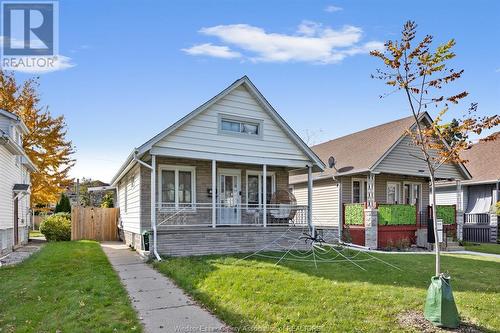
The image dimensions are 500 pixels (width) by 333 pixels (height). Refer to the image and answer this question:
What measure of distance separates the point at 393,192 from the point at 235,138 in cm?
1171

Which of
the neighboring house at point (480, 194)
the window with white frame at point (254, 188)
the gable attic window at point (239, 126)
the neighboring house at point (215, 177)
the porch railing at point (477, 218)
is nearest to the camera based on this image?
the neighboring house at point (215, 177)

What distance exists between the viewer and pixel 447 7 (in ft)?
38.8

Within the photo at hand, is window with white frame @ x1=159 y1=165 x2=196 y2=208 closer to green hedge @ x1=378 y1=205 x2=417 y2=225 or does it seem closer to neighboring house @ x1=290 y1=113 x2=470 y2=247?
neighboring house @ x1=290 y1=113 x2=470 y2=247

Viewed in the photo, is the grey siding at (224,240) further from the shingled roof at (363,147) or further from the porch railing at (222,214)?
the shingled roof at (363,147)

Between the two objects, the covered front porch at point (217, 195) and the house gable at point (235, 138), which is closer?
the house gable at point (235, 138)

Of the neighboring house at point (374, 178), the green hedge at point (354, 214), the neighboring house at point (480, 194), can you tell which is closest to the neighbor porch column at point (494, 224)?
the neighboring house at point (480, 194)

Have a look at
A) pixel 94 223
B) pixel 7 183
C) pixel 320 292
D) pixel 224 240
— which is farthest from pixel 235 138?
pixel 94 223

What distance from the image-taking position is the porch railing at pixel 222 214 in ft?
48.1

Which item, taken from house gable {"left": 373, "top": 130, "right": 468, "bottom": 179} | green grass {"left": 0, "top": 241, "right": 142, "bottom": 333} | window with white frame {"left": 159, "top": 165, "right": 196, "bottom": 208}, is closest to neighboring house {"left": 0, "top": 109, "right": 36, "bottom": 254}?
green grass {"left": 0, "top": 241, "right": 142, "bottom": 333}

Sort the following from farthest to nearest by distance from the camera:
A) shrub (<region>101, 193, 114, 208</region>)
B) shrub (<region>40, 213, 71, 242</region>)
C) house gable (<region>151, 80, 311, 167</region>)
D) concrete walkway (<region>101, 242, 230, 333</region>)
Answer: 1. shrub (<region>101, 193, 114, 208</region>)
2. shrub (<region>40, 213, 71, 242</region>)
3. house gable (<region>151, 80, 311, 167</region>)
4. concrete walkway (<region>101, 242, 230, 333</region>)

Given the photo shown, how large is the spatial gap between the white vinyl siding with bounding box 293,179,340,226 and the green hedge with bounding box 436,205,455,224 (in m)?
5.13

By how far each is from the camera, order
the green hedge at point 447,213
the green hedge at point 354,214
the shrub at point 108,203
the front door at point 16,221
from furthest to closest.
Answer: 1. the shrub at point 108,203
2. the green hedge at point 447,213
3. the green hedge at point 354,214
4. the front door at point 16,221

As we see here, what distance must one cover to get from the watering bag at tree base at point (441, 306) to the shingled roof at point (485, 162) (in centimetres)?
1854

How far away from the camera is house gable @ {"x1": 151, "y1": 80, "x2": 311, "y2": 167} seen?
45.5 feet
